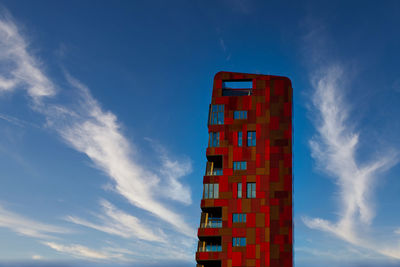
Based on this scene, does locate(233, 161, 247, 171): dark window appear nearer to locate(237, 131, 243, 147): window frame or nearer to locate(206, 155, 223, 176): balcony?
locate(206, 155, 223, 176): balcony

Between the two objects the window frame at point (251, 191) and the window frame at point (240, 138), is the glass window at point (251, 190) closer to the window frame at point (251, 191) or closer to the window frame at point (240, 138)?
the window frame at point (251, 191)

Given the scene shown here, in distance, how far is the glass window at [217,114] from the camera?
3807 inches

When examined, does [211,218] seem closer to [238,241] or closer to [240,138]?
A: [238,241]

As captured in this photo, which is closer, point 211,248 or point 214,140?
point 211,248

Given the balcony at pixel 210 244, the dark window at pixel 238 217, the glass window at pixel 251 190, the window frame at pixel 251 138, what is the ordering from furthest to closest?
the window frame at pixel 251 138, the glass window at pixel 251 190, the dark window at pixel 238 217, the balcony at pixel 210 244

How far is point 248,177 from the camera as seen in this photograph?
91.7m

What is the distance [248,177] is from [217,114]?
14750 mm

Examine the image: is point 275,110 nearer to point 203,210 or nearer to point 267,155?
point 267,155

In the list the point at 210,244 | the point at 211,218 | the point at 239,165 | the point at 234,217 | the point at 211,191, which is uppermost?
the point at 239,165

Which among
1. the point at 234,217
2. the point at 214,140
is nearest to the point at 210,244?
the point at 234,217

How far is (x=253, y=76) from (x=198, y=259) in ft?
127

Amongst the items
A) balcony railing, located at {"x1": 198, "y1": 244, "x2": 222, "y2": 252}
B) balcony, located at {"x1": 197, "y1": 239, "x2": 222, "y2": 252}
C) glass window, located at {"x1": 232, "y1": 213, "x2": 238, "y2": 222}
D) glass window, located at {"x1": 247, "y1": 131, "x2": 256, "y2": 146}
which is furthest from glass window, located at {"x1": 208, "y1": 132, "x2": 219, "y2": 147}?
balcony railing, located at {"x1": 198, "y1": 244, "x2": 222, "y2": 252}

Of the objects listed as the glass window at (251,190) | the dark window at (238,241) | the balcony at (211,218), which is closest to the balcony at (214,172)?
the glass window at (251,190)

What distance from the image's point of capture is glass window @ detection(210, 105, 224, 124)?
96688 mm
